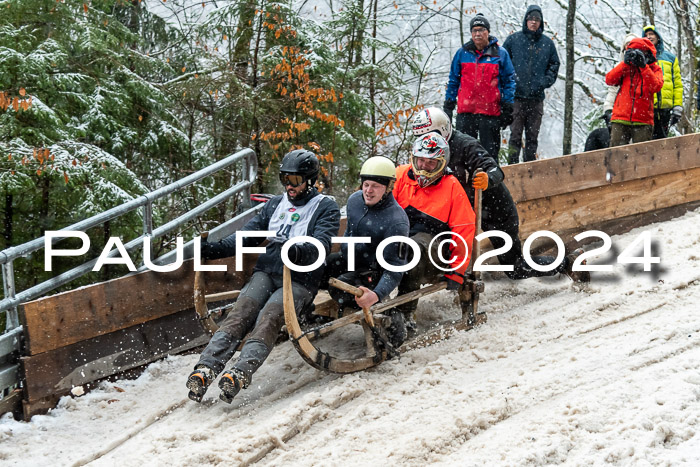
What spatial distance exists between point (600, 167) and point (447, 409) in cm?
489

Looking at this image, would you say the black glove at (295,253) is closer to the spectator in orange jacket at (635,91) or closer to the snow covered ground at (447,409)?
the snow covered ground at (447,409)

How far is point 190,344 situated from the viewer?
6035 millimetres

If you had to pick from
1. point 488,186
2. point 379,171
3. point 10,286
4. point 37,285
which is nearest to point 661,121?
point 488,186

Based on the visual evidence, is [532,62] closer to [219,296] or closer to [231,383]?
[219,296]

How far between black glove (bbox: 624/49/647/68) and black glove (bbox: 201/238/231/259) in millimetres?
5692

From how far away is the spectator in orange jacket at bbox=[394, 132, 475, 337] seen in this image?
5867mm

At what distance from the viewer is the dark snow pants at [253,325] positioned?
15.9 feet

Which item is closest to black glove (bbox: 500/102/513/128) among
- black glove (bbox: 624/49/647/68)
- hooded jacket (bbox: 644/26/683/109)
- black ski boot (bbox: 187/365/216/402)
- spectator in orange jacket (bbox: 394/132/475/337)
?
black glove (bbox: 624/49/647/68)

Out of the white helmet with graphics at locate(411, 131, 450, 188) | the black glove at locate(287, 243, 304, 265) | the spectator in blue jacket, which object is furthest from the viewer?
the spectator in blue jacket

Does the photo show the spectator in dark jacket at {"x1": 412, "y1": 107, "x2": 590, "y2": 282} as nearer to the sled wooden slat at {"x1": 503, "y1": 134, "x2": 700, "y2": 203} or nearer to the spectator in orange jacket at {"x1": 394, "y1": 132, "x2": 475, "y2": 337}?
the spectator in orange jacket at {"x1": 394, "y1": 132, "x2": 475, "y2": 337}

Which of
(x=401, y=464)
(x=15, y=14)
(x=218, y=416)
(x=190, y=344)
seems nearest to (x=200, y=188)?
(x=15, y=14)

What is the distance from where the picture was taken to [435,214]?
19.6 feet

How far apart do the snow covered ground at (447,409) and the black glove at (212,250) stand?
93 cm

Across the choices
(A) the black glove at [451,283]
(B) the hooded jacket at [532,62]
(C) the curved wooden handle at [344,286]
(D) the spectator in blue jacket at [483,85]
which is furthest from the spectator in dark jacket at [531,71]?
(C) the curved wooden handle at [344,286]
